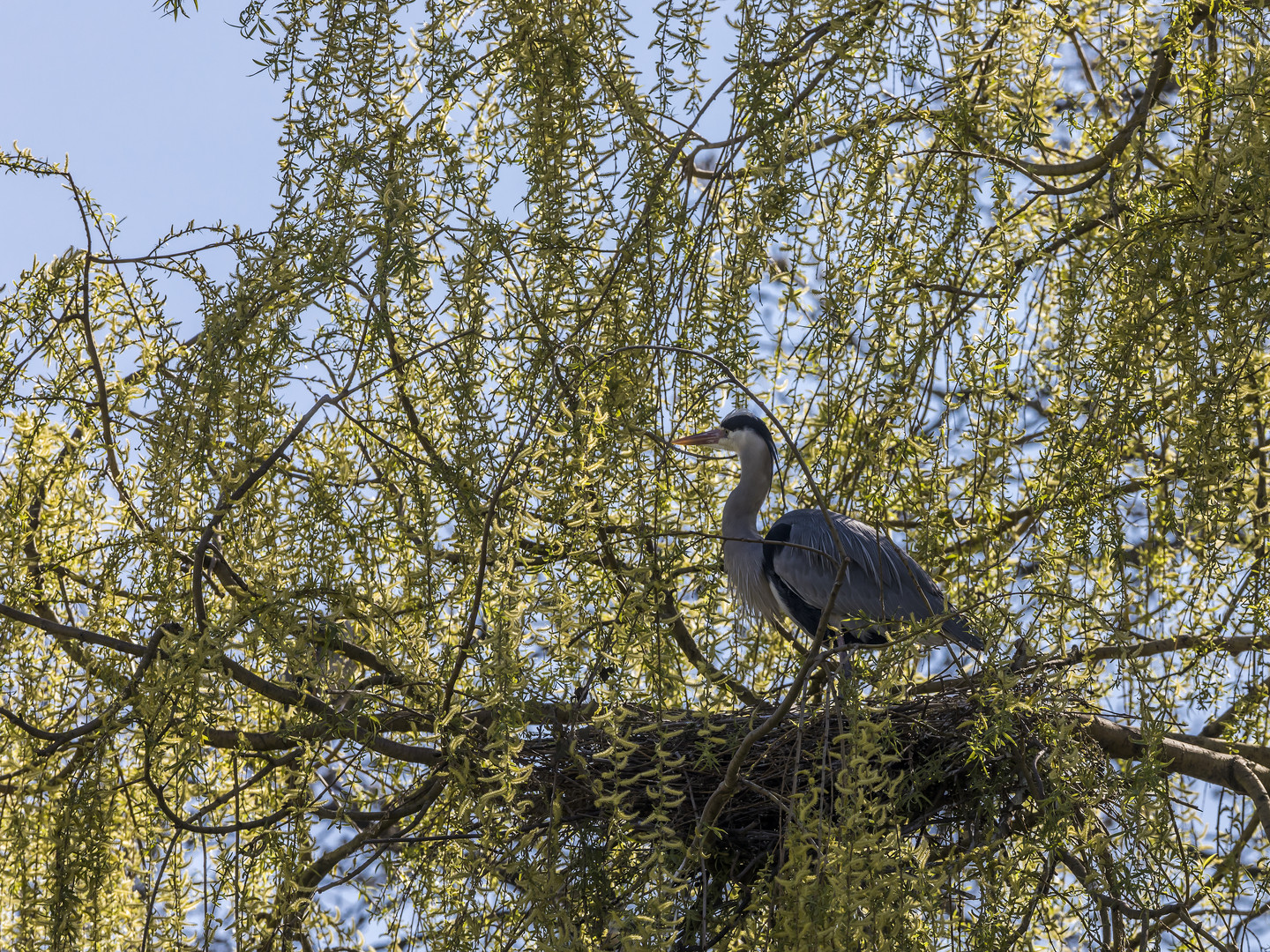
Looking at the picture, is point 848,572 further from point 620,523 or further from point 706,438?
point 620,523

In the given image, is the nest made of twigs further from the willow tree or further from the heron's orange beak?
the heron's orange beak

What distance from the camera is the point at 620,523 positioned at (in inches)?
85.1

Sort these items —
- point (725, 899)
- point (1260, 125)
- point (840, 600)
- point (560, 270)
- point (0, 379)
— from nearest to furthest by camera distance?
1. point (1260, 125)
2. point (560, 270)
3. point (725, 899)
4. point (0, 379)
5. point (840, 600)

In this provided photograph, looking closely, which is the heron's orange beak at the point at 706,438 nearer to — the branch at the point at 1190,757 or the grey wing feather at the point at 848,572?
the grey wing feather at the point at 848,572

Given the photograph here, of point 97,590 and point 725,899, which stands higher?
point 97,590

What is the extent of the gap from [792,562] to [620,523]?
134 cm

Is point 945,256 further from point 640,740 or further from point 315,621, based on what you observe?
point 315,621

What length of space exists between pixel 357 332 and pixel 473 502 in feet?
1.56

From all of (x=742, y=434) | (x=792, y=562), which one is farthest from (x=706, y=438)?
(x=792, y=562)

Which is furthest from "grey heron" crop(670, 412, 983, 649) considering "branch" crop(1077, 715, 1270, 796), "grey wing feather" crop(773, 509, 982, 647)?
"branch" crop(1077, 715, 1270, 796)

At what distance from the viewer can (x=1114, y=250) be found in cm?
212

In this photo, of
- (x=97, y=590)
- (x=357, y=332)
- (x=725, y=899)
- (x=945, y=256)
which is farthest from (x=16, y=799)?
(x=945, y=256)

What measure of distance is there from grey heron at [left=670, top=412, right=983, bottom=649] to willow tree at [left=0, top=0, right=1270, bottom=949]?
674mm

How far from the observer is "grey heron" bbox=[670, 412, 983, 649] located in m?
3.26
